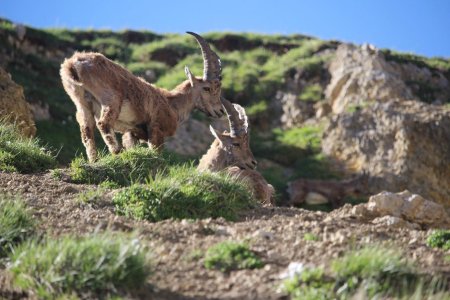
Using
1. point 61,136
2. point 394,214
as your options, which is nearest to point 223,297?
point 394,214

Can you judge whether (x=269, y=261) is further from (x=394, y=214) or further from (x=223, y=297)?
(x=394, y=214)

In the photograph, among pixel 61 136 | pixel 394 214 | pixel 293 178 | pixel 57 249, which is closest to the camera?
pixel 57 249

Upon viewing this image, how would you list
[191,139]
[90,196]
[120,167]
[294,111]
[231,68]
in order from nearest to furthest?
[90,196] < [120,167] < [191,139] < [294,111] < [231,68]

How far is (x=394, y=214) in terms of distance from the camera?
10.1 m

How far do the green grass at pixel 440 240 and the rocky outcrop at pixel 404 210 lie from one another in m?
2.23

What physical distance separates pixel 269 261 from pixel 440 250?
6.42ft

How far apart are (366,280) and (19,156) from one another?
6.20m

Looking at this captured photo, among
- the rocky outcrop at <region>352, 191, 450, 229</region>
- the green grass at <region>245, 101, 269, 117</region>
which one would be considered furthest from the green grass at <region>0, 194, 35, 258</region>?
the green grass at <region>245, 101, 269, 117</region>

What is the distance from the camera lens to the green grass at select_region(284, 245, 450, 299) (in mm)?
5047

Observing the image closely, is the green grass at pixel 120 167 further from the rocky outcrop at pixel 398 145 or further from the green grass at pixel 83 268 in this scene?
the rocky outcrop at pixel 398 145

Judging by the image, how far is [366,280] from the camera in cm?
517

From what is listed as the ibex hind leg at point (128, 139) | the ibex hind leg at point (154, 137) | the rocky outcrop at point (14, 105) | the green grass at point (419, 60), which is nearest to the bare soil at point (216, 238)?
the ibex hind leg at point (154, 137)

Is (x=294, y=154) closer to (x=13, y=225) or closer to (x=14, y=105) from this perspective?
(x=14, y=105)

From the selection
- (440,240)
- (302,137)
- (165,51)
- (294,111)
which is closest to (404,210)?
(440,240)
